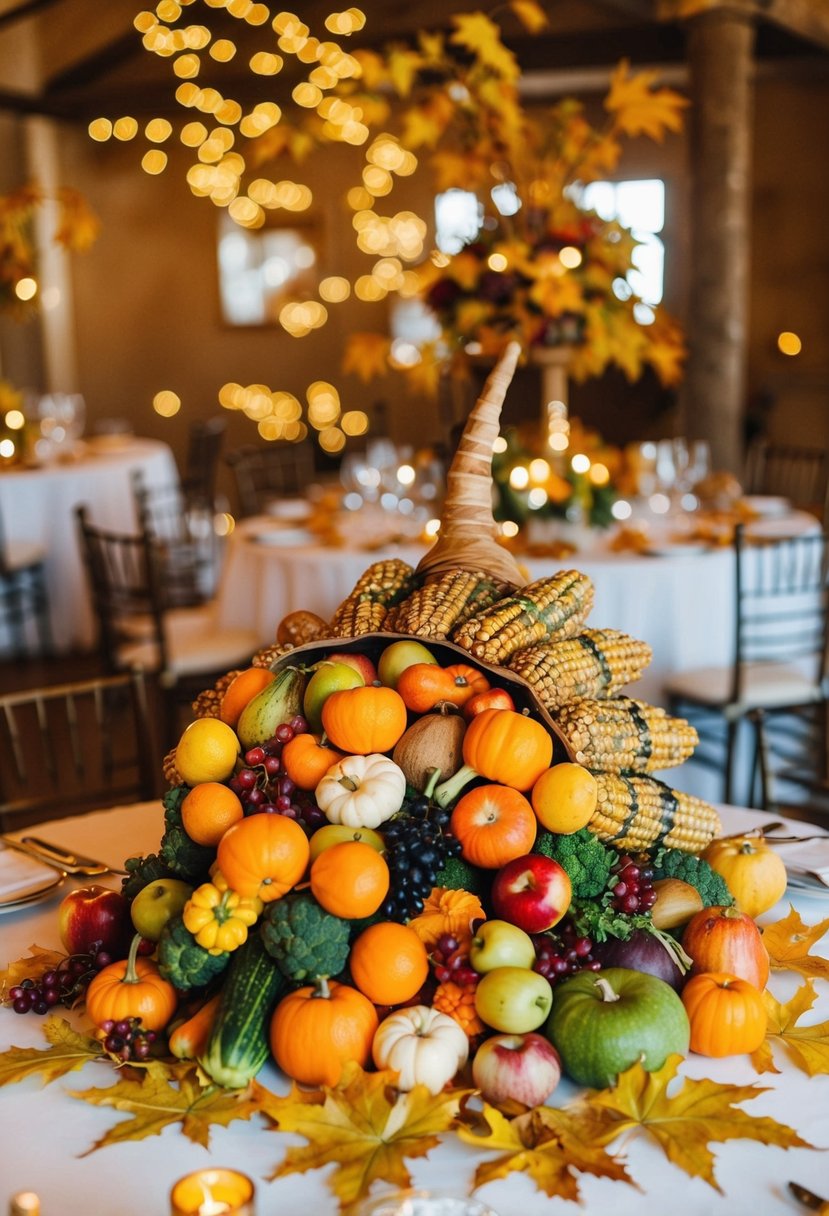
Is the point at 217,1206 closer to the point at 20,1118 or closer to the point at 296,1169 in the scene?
the point at 296,1169

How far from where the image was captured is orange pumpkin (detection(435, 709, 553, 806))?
1.19 meters

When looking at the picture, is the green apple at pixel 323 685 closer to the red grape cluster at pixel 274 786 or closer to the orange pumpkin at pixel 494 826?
the red grape cluster at pixel 274 786

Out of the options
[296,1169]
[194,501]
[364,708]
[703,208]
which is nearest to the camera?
[296,1169]

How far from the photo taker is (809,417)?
9.05 m

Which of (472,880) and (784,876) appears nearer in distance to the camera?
(472,880)

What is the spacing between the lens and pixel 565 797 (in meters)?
1.18

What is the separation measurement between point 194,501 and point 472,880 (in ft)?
14.7

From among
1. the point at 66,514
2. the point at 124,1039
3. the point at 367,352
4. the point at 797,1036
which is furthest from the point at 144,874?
the point at 66,514

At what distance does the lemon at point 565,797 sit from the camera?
118cm

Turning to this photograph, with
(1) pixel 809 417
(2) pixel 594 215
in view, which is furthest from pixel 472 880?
(1) pixel 809 417

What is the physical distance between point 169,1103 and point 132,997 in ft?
0.35

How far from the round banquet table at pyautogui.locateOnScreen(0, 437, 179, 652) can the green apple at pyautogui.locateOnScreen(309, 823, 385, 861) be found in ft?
14.8

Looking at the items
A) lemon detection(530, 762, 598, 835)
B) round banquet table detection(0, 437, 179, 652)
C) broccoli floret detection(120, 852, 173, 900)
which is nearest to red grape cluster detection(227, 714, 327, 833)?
broccoli floret detection(120, 852, 173, 900)

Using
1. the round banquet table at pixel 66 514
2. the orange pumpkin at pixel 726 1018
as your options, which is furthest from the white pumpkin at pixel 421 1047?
the round banquet table at pixel 66 514
